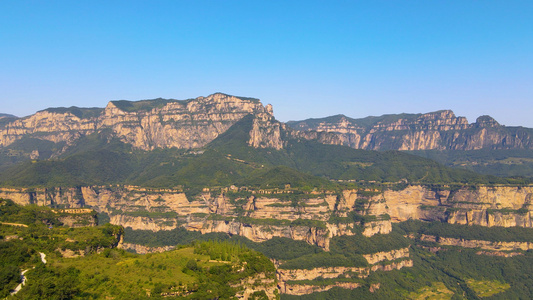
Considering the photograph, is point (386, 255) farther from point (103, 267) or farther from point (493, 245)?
point (103, 267)

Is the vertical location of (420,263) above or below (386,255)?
below

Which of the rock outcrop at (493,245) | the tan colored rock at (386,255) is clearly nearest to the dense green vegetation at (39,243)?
the tan colored rock at (386,255)

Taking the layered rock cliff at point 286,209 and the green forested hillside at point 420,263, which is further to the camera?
the layered rock cliff at point 286,209

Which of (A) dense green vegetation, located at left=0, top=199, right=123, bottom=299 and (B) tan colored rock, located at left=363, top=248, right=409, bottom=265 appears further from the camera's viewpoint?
(B) tan colored rock, located at left=363, top=248, right=409, bottom=265

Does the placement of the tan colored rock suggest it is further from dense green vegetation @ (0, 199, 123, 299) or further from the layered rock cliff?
dense green vegetation @ (0, 199, 123, 299)

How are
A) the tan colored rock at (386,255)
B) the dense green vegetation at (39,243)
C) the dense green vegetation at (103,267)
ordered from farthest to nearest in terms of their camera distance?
the tan colored rock at (386,255) < the dense green vegetation at (103,267) < the dense green vegetation at (39,243)

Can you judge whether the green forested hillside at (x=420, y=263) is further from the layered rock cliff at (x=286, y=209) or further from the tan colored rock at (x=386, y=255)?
the layered rock cliff at (x=286, y=209)

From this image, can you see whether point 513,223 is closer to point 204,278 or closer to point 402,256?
point 402,256

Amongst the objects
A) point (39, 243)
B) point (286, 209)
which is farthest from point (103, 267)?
point (286, 209)

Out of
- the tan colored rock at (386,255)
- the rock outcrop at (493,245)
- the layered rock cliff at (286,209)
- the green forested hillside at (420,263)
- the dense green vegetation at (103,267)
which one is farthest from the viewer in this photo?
the rock outcrop at (493,245)

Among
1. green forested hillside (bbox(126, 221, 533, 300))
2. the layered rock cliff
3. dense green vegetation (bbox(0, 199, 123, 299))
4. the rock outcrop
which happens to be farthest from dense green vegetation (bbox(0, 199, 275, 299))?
the rock outcrop

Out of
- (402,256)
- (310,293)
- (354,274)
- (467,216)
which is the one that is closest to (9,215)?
(310,293)

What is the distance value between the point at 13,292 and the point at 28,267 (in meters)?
5.41

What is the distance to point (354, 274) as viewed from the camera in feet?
374
